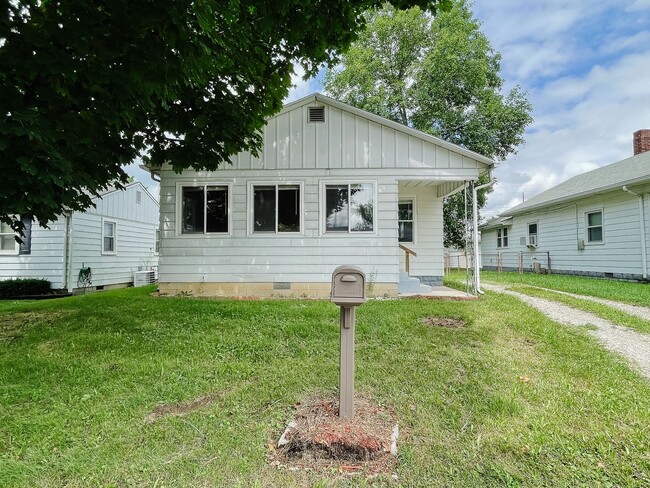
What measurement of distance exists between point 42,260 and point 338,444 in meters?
13.4

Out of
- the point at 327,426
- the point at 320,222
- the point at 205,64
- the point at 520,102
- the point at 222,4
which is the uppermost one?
the point at 520,102

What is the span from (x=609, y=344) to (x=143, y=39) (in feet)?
22.8

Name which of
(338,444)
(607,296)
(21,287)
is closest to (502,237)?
(607,296)

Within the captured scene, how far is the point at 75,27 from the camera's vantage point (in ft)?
12.3

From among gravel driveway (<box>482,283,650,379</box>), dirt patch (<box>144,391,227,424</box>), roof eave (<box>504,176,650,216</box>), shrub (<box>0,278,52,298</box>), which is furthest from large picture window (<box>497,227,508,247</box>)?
shrub (<box>0,278,52,298</box>)

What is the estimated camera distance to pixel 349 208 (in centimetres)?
832

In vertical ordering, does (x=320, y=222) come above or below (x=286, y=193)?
below

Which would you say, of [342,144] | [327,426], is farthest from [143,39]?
[342,144]

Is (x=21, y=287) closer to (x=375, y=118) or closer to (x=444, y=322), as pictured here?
(x=375, y=118)

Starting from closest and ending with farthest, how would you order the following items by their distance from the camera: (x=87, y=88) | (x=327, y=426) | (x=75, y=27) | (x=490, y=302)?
(x=327, y=426), (x=75, y=27), (x=87, y=88), (x=490, y=302)

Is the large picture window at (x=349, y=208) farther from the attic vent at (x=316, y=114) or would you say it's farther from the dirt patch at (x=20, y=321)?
the dirt patch at (x=20, y=321)

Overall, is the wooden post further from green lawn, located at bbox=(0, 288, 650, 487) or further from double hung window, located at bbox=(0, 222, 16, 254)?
double hung window, located at bbox=(0, 222, 16, 254)

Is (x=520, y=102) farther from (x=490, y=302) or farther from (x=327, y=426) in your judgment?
(x=327, y=426)

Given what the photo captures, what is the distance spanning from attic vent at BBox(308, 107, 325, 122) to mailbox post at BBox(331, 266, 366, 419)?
6.56 meters
